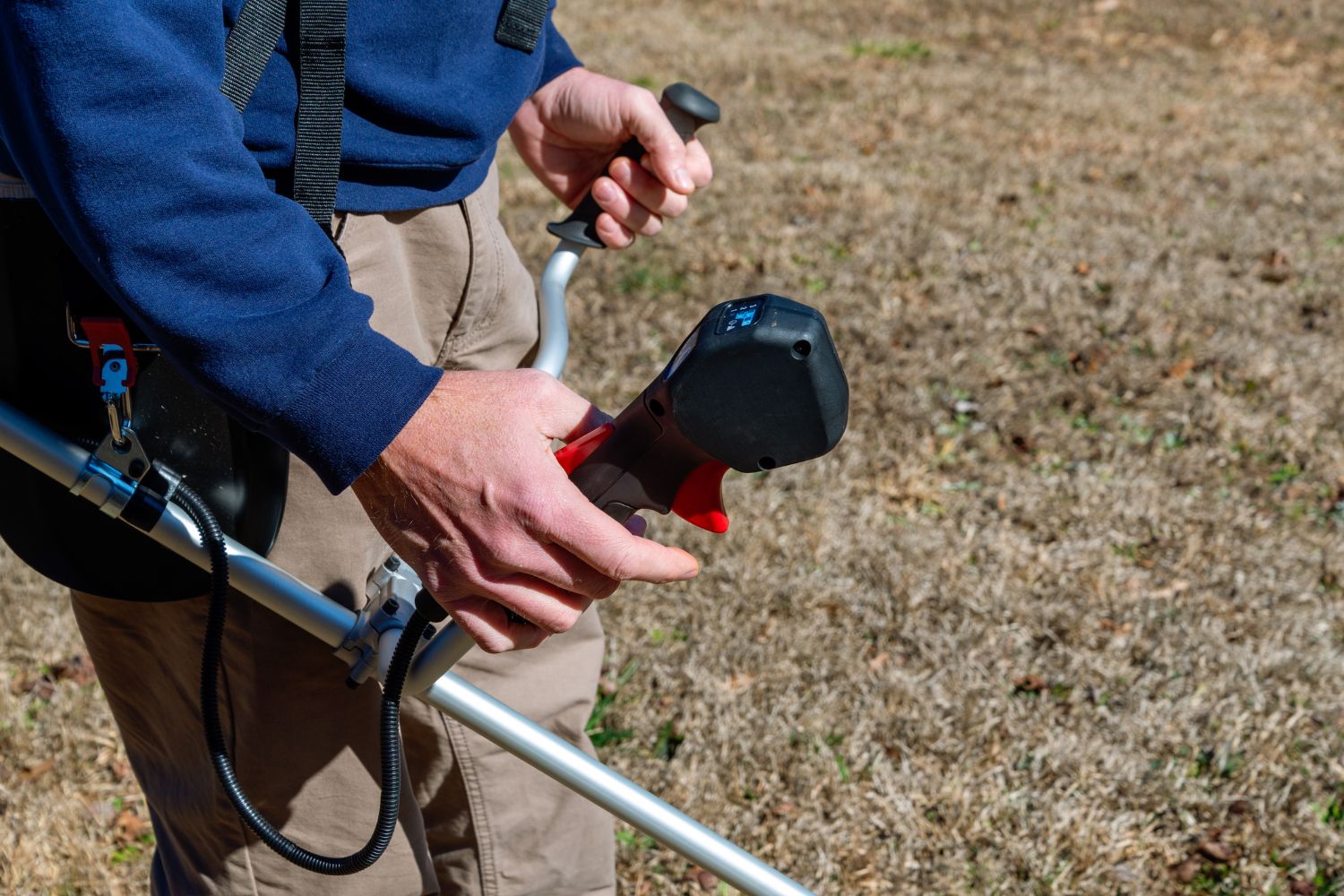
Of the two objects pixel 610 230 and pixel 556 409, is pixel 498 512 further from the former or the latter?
pixel 610 230

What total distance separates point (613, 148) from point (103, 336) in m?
0.93

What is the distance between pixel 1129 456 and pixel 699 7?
339 inches

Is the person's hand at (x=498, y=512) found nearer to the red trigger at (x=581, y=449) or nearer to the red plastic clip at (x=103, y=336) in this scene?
the red trigger at (x=581, y=449)

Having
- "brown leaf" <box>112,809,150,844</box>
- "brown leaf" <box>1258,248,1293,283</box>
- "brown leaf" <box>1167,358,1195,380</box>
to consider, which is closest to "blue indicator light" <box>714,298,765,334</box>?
"brown leaf" <box>112,809,150,844</box>

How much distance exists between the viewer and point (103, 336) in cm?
129

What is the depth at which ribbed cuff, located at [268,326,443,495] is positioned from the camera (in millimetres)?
1136

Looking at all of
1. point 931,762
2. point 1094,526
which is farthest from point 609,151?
point 1094,526

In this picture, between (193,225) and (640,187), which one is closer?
(193,225)

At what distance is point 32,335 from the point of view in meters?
1.35

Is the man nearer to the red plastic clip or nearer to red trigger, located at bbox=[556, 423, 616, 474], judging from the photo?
red trigger, located at bbox=[556, 423, 616, 474]

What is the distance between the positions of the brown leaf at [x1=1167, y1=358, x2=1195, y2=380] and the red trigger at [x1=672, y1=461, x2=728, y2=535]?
3.66 metres

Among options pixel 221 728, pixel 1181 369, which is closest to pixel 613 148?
pixel 221 728

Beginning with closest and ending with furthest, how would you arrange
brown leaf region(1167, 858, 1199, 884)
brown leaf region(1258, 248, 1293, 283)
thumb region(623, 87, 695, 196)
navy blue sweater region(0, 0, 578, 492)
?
navy blue sweater region(0, 0, 578, 492) → thumb region(623, 87, 695, 196) → brown leaf region(1167, 858, 1199, 884) → brown leaf region(1258, 248, 1293, 283)

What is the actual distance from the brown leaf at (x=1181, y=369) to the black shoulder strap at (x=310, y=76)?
3873 millimetres
